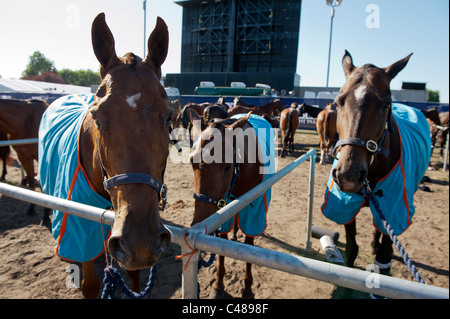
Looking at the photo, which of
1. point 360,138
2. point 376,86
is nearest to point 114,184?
point 360,138

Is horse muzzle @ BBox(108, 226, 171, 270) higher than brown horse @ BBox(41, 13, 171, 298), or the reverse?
brown horse @ BBox(41, 13, 171, 298)

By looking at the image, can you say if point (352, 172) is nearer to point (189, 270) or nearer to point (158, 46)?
point (189, 270)

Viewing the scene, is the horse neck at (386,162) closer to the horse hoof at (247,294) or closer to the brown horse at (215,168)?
the brown horse at (215,168)

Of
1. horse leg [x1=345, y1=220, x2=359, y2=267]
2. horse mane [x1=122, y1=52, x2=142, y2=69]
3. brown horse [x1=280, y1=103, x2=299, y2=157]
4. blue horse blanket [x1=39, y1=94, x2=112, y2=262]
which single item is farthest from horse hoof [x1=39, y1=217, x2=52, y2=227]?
brown horse [x1=280, y1=103, x2=299, y2=157]

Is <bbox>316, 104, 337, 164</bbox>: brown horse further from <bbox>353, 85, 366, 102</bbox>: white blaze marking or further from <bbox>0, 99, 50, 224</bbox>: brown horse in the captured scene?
<bbox>0, 99, 50, 224</bbox>: brown horse

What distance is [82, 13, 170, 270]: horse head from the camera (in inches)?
45.1

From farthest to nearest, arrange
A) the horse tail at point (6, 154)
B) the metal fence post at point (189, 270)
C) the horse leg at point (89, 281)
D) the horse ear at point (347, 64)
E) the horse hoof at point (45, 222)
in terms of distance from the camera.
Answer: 1. the horse tail at point (6, 154)
2. the horse hoof at point (45, 222)
3. the horse ear at point (347, 64)
4. the horse leg at point (89, 281)
5. the metal fence post at point (189, 270)

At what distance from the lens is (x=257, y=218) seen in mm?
3047

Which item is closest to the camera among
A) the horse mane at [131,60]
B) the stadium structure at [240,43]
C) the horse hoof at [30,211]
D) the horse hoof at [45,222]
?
the horse mane at [131,60]

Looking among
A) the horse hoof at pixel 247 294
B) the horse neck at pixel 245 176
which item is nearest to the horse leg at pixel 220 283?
the horse hoof at pixel 247 294

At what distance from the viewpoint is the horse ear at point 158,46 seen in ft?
5.81

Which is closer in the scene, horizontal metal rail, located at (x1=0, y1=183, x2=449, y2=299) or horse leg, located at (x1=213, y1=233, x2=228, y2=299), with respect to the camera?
horizontal metal rail, located at (x1=0, y1=183, x2=449, y2=299)

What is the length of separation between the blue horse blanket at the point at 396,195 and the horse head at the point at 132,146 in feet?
7.13

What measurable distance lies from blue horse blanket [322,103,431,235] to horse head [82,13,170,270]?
7.13ft
